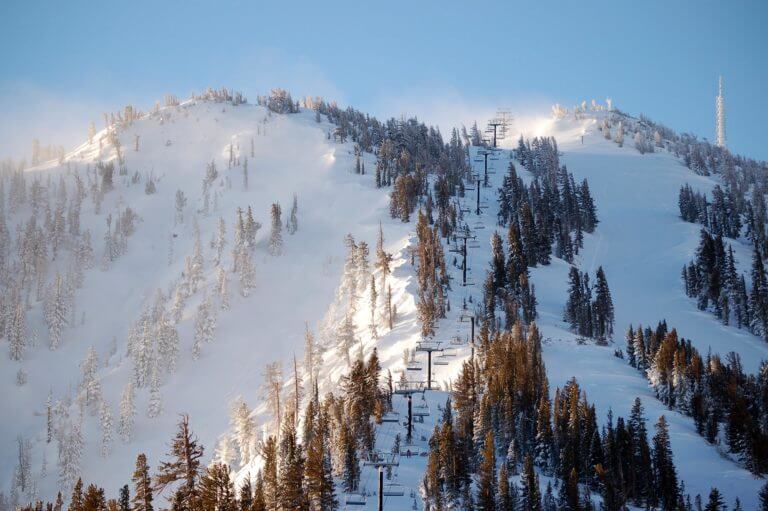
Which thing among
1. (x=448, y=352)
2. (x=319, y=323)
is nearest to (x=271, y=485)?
(x=448, y=352)

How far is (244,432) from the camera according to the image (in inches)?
4077

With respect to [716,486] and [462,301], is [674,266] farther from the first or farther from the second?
[716,486]

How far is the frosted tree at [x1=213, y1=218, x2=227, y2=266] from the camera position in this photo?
551ft

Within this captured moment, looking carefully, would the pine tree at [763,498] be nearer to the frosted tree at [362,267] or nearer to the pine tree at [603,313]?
the pine tree at [603,313]

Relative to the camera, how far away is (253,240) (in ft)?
547

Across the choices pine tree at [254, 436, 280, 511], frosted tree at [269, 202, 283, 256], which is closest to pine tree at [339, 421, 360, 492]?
pine tree at [254, 436, 280, 511]

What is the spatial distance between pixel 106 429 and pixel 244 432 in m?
34.0

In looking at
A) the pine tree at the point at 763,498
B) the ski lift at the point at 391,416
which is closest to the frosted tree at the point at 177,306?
the ski lift at the point at 391,416

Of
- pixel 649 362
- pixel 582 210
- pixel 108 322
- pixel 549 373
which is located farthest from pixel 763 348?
pixel 108 322

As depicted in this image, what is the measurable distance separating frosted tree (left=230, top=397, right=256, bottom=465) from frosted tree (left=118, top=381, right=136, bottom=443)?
26.0m

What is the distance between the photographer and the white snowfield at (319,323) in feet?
278

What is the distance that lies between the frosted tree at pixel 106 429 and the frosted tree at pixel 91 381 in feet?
22.3

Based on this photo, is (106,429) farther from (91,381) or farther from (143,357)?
(143,357)

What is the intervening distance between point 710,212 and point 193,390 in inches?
5186
